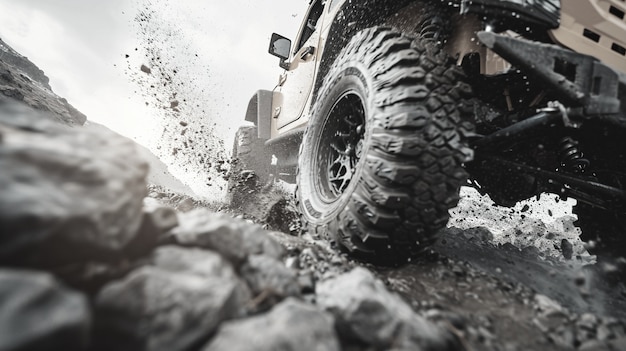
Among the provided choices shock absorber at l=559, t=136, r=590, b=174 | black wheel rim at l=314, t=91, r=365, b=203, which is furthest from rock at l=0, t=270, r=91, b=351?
shock absorber at l=559, t=136, r=590, b=174

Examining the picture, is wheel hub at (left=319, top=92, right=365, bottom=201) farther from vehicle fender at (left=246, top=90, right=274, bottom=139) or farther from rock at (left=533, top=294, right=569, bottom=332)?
vehicle fender at (left=246, top=90, right=274, bottom=139)

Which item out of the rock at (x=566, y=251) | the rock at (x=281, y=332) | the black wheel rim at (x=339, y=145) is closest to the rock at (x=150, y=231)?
the rock at (x=281, y=332)

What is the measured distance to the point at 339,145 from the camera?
7.46ft

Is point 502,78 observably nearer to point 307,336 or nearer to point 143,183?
point 307,336

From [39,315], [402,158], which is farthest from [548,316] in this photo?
[39,315]

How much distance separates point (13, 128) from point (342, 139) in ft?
5.86

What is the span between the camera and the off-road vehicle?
1.32 meters

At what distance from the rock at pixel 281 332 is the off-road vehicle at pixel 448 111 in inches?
31.2

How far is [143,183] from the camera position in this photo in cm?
91

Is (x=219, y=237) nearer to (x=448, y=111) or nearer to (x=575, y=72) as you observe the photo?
(x=448, y=111)

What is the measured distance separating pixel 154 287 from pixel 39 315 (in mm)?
196

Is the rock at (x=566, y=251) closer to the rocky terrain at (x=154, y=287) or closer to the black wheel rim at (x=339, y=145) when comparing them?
the rocky terrain at (x=154, y=287)

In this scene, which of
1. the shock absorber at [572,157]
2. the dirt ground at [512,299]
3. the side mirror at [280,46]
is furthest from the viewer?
the side mirror at [280,46]

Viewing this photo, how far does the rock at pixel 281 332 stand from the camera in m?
0.65
